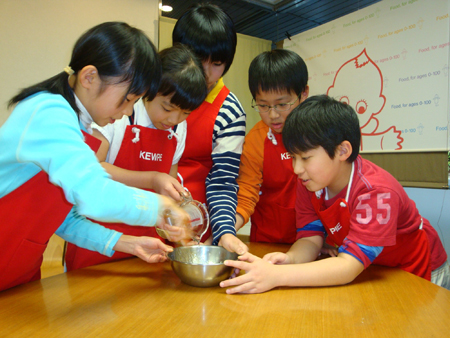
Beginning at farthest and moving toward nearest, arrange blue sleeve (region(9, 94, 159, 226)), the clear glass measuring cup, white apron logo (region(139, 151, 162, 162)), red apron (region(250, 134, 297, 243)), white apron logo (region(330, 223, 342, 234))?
red apron (region(250, 134, 297, 243))
white apron logo (region(139, 151, 162, 162))
white apron logo (region(330, 223, 342, 234))
the clear glass measuring cup
blue sleeve (region(9, 94, 159, 226))

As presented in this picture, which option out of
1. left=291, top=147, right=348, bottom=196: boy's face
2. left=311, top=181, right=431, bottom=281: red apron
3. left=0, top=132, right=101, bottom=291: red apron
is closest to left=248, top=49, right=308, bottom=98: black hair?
left=291, top=147, right=348, bottom=196: boy's face

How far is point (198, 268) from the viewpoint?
0.80 m

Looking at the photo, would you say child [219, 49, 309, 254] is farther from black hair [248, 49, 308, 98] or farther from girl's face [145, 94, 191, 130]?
girl's face [145, 94, 191, 130]

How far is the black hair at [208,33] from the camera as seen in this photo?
1217 mm

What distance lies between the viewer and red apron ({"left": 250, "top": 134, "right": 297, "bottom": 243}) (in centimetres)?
147

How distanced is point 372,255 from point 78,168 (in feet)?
2.54

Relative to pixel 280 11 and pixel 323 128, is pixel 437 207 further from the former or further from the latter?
pixel 280 11

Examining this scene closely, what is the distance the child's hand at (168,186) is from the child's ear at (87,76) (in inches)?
14.3

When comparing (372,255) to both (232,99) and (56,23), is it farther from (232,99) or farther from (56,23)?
(56,23)

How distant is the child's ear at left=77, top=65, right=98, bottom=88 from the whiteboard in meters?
2.28

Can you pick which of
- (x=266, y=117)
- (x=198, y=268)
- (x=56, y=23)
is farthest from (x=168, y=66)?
(x=56, y=23)

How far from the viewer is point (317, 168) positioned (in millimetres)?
1042

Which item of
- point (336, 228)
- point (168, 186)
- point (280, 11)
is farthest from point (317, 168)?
point (280, 11)

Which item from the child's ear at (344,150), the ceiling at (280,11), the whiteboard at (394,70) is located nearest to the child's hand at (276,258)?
the child's ear at (344,150)
